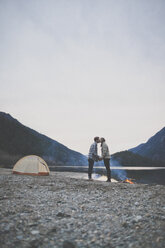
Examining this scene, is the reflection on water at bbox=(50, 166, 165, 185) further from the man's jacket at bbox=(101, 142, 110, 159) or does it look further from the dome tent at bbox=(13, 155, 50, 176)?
the man's jacket at bbox=(101, 142, 110, 159)

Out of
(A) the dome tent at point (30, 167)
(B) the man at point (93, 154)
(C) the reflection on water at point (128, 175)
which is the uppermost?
(B) the man at point (93, 154)

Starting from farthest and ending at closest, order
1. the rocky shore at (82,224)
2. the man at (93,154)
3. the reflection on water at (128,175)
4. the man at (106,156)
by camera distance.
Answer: the reflection on water at (128,175), the man at (93,154), the man at (106,156), the rocky shore at (82,224)

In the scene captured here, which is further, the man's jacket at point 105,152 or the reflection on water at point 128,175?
the reflection on water at point 128,175

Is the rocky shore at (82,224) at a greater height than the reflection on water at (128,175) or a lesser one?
greater

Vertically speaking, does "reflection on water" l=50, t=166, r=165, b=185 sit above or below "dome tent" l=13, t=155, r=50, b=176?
below

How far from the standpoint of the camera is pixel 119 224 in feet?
13.9

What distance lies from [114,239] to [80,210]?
2112 mm

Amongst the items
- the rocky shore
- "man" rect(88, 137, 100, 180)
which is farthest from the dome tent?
the rocky shore

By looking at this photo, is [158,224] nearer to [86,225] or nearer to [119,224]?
[119,224]

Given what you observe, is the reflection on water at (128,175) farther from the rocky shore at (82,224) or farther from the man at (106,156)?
the rocky shore at (82,224)

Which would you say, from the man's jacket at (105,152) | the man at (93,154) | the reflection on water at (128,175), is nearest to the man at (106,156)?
the man's jacket at (105,152)

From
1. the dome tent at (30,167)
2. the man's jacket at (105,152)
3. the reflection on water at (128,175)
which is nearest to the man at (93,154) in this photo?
the man's jacket at (105,152)

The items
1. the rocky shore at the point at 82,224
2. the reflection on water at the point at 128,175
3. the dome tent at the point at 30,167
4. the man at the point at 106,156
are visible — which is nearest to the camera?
the rocky shore at the point at 82,224

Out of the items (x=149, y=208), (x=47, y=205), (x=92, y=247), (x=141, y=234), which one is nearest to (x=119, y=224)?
(x=141, y=234)
